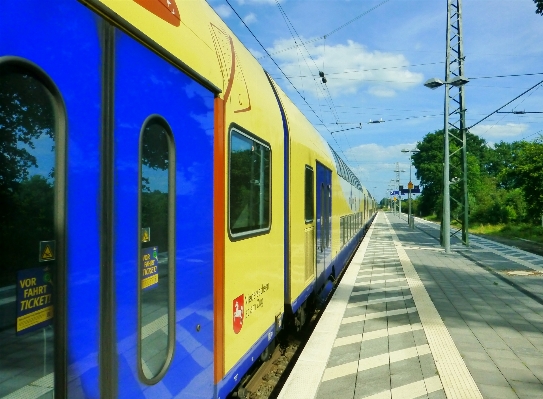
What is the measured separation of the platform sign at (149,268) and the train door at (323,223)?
569 cm

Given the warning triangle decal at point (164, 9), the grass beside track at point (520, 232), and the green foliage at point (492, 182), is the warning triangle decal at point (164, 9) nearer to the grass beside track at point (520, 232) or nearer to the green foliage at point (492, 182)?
the green foliage at point (492, 182)

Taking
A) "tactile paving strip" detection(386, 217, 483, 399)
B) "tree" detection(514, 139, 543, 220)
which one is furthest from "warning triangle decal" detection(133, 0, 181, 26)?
"tree" detection(514, 139, 543, 220)

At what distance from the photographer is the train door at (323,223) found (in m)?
8.23

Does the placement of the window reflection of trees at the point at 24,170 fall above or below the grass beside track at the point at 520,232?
above

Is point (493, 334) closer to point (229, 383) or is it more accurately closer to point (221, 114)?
point (229, 383)

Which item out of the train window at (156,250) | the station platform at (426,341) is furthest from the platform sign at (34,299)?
the station platform at (426,341)

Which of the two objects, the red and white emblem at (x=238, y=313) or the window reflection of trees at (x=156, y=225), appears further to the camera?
the red and white emblem at (x=238, y=313)

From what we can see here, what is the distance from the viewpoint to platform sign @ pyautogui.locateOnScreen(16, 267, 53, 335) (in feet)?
5.33

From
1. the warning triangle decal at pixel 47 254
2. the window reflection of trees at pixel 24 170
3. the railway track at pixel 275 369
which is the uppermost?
the window reflection of trees at pixel 24 170

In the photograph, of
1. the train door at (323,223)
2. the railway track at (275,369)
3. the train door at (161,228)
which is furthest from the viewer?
the train door at (323,223)

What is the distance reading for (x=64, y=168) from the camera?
5.86 ft

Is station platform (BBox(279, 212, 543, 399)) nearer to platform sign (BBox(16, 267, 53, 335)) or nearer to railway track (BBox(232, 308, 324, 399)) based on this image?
railway track (BBox(232, 308, 324, 399))

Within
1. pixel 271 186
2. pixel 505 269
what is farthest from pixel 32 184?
pixel 505 269

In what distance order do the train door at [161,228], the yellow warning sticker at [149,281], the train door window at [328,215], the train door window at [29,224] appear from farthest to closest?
1. the train door window at [328,215]
2. the yellow warning sticker at [149,281]
3. the train door at [161,228]
4. the train door window at [29,224]
